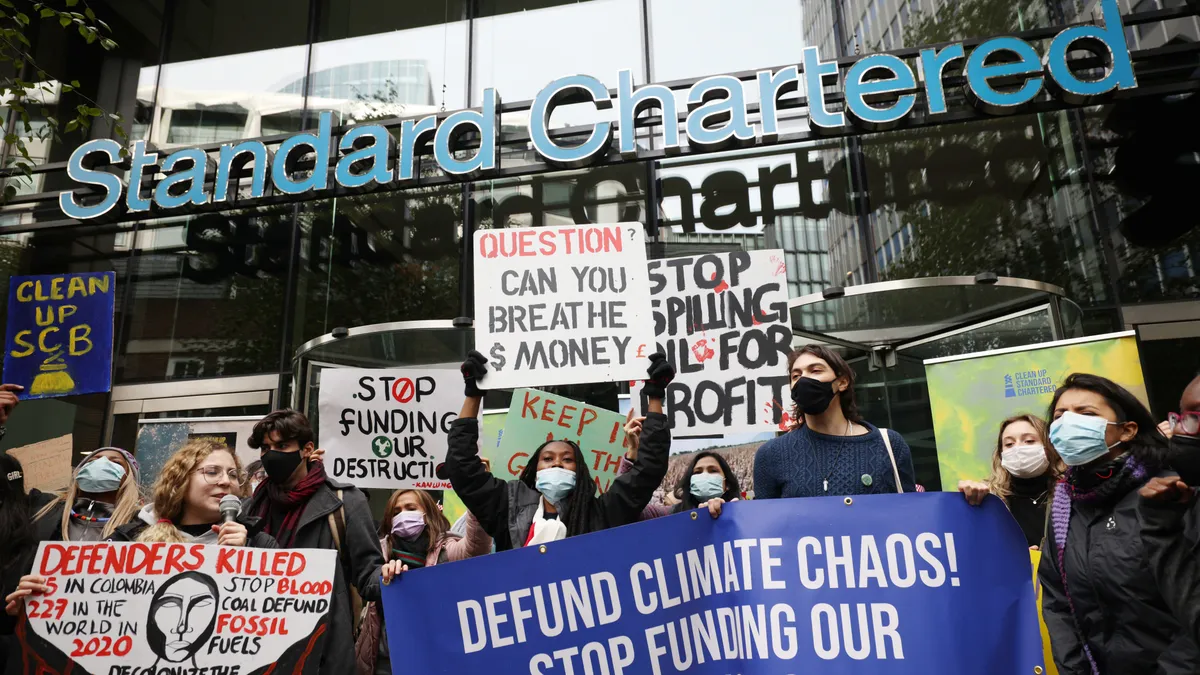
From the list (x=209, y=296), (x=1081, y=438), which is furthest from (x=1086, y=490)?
(x=209, y=296)

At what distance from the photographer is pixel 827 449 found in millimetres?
3328

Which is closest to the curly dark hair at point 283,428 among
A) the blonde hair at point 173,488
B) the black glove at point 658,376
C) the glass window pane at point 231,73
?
the blonde hair at point 173,488

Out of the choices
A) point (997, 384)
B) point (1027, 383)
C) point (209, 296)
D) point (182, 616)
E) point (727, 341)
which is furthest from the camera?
point (209, 296)

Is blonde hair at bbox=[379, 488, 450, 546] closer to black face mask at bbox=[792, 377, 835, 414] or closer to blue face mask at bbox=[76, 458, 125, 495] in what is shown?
blue face mask at bbox=[76, 458, 125, 495]

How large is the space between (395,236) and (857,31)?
5793mm

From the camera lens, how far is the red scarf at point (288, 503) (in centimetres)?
355

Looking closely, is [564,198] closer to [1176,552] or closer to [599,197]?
[599,197]

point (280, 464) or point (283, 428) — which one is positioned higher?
point (283, 428)

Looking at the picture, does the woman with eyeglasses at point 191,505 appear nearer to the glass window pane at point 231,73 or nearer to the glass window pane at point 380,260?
the glass window pane at point 380,260

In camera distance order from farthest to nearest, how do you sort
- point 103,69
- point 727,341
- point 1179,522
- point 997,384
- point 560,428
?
point 103,69, point 997,384, point 560,428, point 727,341, point 1179,522

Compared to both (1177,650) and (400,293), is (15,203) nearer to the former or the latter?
(400,293)

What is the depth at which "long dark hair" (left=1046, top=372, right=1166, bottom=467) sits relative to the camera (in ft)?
9.02

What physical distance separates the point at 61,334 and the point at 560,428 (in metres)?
5.00

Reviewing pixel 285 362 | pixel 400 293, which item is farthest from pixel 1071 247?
pixel 285 362
